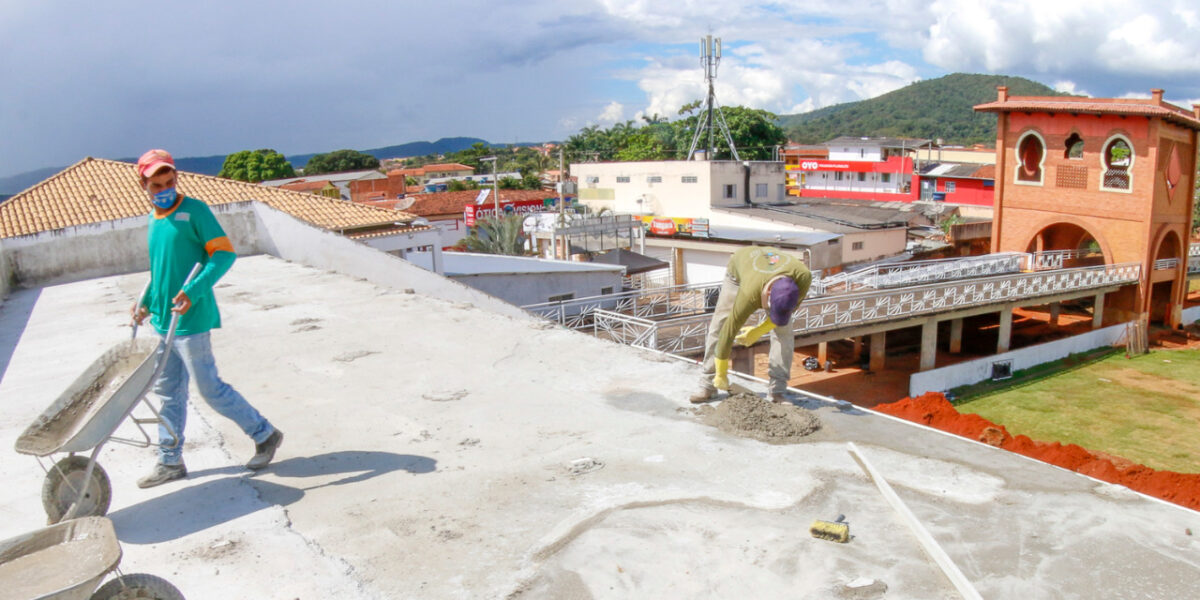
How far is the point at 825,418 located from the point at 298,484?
3750 mm

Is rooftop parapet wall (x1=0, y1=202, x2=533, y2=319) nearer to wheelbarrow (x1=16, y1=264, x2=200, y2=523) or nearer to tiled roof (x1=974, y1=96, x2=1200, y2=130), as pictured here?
wheelbarrow (x1=16, y1=264, x2=200, y2=523)

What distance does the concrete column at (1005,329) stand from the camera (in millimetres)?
25359

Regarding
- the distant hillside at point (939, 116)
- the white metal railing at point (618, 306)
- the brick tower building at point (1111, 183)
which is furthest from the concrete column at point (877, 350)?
the distant hillside at point (939, 116)

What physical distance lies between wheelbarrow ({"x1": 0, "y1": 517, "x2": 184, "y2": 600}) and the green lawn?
1831 cm

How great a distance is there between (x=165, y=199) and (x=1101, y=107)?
32.7m

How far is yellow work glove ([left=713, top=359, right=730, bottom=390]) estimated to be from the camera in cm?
610

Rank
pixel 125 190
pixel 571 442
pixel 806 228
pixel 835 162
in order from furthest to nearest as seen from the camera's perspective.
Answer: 1. pixel 835 162
2. pixel 806 228
3. pixel 125 190
4. pixel 571 442

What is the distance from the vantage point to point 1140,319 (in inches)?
1133

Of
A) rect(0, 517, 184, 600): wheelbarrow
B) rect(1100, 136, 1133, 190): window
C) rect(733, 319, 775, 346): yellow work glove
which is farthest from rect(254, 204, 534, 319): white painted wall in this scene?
rect(1100, 136, 1133, 190): window

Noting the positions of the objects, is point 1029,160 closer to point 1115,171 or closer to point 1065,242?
point 1115,171

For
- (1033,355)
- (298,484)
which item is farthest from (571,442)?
(1033,355)

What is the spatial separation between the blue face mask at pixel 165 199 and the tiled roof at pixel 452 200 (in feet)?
149

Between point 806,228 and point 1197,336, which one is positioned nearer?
point 1197,336

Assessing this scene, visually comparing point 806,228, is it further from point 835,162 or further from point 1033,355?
point 835,162
